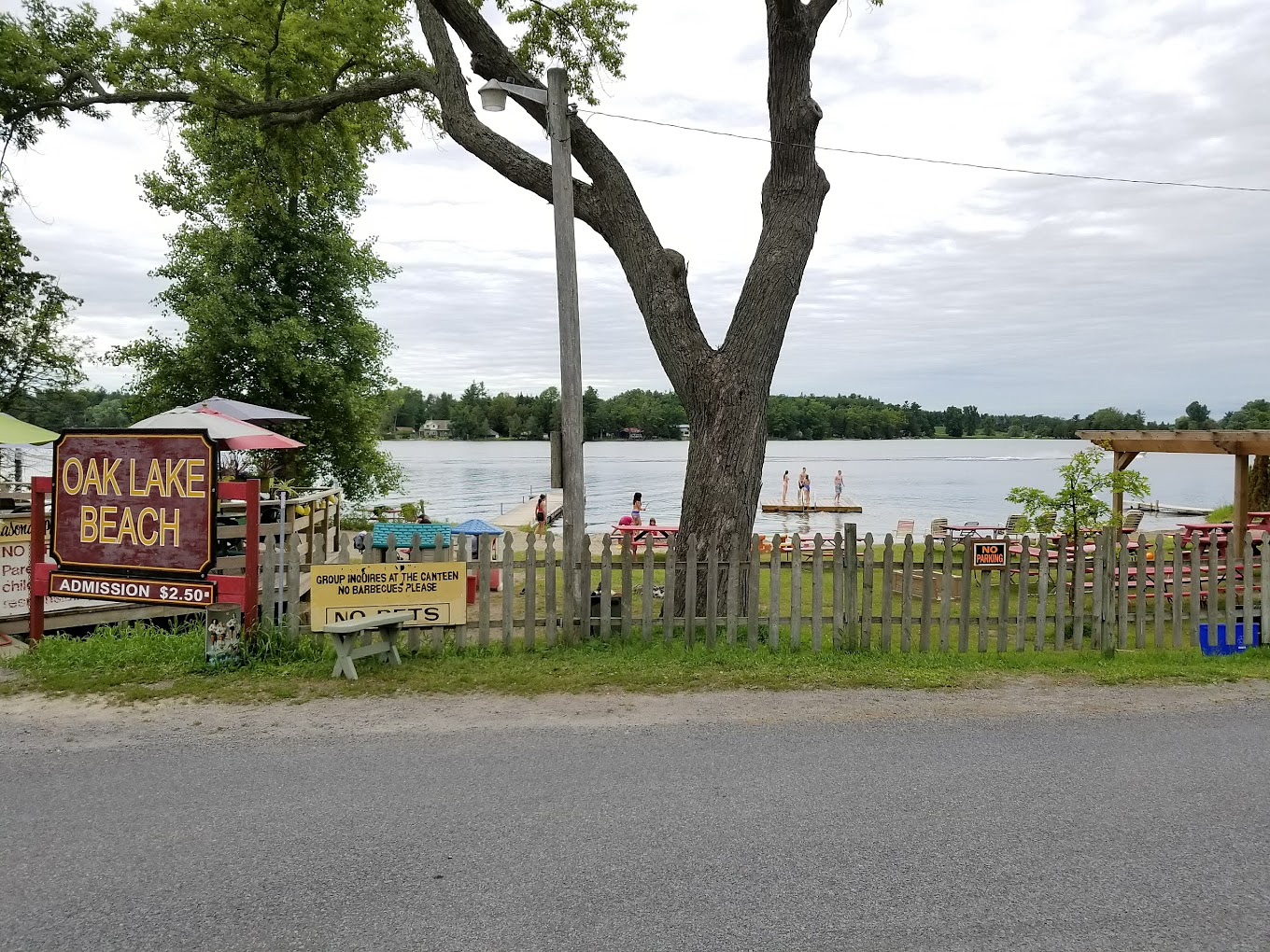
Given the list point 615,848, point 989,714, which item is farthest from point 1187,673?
point 615,848

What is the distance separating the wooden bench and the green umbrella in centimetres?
705

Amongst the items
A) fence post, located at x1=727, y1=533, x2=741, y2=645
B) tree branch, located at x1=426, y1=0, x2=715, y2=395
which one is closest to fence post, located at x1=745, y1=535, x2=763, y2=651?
fence post, located at x1=727, y1=533, x2=741, y2=645

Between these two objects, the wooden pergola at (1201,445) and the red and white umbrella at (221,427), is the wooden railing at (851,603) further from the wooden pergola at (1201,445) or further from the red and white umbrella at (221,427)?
the wooden pergola at (1201,445)

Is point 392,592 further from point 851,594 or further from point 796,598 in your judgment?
point 851,594

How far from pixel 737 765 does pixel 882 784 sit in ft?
2.71

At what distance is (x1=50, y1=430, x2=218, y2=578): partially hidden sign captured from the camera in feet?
24.5

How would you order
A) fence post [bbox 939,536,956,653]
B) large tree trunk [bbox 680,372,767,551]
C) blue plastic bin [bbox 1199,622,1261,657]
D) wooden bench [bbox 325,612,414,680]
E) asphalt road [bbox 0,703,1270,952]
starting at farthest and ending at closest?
large tree trunk [bbox 680,372,767,551] < blue plastic bin [bbox 1199,622,1261,657] < fence post [bbox 939,536,956,653] < wooden bench [bbox 325,612,414,680] < asphalt road [bbox 0,703,1270,952]

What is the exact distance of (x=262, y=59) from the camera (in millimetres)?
12711

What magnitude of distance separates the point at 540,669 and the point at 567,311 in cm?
362

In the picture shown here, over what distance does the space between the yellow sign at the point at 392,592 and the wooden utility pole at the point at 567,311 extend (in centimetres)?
122

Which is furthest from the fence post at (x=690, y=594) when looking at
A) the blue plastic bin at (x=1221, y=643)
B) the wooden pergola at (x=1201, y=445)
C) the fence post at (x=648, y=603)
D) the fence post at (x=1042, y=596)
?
the wooden pergola at (x=1201, y=445)

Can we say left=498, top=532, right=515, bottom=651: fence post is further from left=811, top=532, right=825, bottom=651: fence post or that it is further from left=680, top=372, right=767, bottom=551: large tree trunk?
left=811, top=532, right=825, bottom=651: fence post

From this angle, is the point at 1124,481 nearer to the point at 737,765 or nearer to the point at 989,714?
the point at 989,714

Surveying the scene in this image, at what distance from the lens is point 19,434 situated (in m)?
11.8
